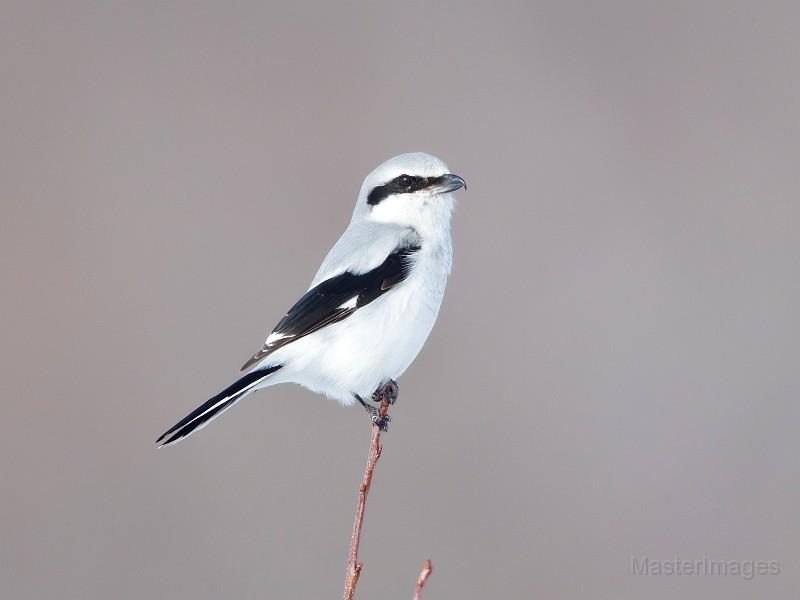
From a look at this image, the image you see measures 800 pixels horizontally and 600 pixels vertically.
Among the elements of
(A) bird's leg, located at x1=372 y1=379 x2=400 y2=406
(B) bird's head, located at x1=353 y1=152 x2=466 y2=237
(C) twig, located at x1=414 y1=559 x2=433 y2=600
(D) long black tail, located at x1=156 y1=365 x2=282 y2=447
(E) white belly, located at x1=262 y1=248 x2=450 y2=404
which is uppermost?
(B) bird's head, located at x1=353 y1=152 x2=466 y2=237

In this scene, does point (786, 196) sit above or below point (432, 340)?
above

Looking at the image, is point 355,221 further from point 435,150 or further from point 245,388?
point 435,150

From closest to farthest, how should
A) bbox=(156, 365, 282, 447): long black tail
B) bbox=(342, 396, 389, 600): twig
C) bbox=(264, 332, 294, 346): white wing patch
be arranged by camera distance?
bbox=(342, 396, 389, 600): twig
bbox=(156, 365, 282, 447): long black tail
bbox=(264, 332, 294, 346): white wing patch

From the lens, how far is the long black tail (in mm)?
1477

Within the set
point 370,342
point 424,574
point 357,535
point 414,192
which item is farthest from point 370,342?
point 424,574

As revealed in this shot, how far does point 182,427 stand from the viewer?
1.49 metres

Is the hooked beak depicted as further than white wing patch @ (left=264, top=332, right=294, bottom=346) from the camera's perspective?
Yes

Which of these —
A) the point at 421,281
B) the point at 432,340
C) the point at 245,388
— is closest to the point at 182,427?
the point at 245,388

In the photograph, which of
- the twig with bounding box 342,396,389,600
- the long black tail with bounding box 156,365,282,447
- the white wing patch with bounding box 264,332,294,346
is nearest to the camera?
the twig with bounding box 342,396,389,600

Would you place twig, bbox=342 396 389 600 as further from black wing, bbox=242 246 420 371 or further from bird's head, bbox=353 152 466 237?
bird's head, bbox=353 152 466 237

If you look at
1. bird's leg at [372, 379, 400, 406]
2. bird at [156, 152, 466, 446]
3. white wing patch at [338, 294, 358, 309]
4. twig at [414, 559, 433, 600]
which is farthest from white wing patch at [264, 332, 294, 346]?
twig at [414, 559, 433, 600]

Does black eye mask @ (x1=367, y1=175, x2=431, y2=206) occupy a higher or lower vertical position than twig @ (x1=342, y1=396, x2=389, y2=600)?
higher

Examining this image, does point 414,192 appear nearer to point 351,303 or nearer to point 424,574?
point 351,303

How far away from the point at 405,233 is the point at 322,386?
39cm
